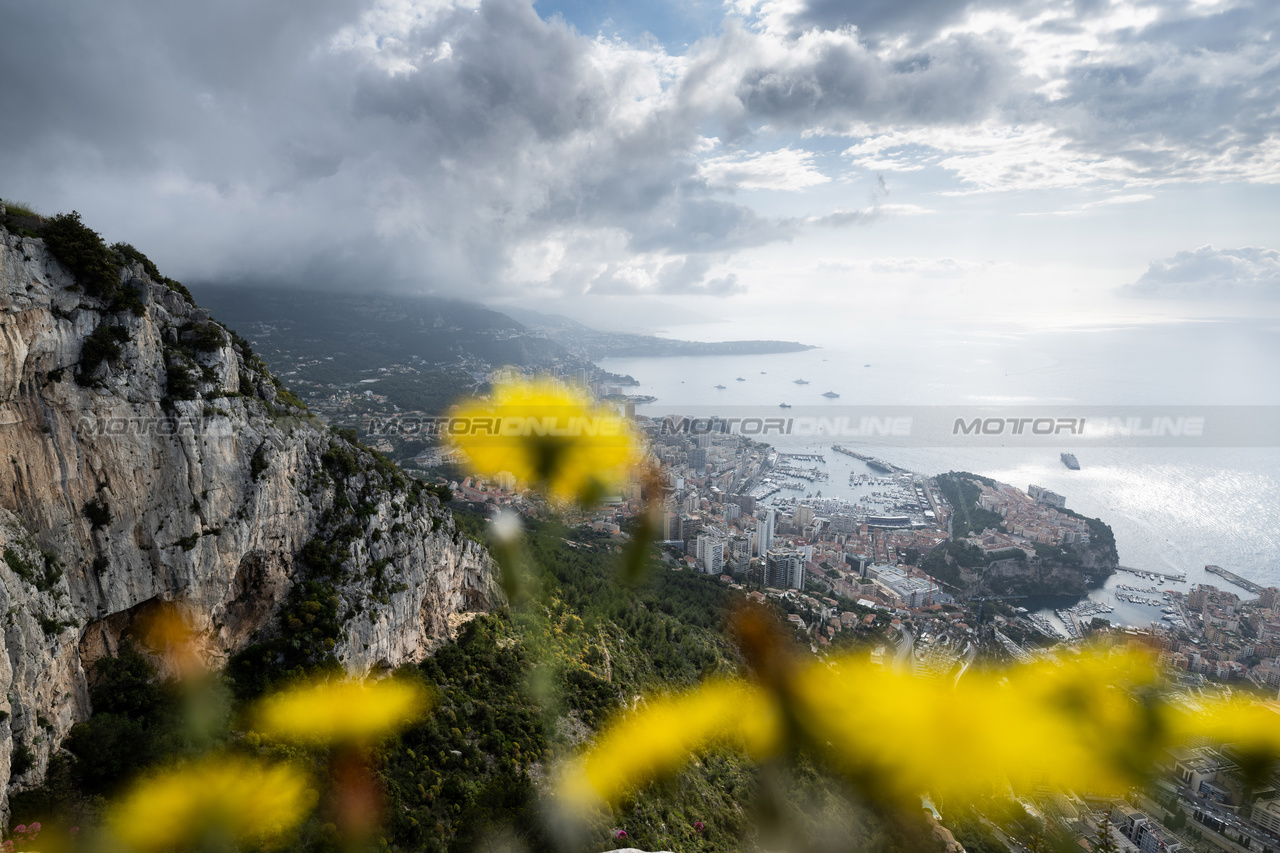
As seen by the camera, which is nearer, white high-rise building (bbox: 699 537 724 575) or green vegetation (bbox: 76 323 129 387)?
green vegetation (bbox: 76 323 129 387)

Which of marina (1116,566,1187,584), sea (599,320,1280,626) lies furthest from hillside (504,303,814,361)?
marina (1116,566,1187,584)

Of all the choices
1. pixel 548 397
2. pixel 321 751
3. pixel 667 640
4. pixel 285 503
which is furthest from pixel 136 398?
pixel 548 397

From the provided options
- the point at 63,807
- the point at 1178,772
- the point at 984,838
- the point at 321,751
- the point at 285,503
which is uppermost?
the point at 285,503

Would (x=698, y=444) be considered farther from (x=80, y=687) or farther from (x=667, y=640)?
(x=80, y=687)

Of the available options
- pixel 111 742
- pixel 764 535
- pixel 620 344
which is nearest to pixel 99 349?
pixel 111 742

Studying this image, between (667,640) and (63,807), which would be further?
(667,640)

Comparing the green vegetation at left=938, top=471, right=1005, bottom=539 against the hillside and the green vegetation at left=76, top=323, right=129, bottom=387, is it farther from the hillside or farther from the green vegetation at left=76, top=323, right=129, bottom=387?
the hillside

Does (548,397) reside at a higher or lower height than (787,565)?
higher
